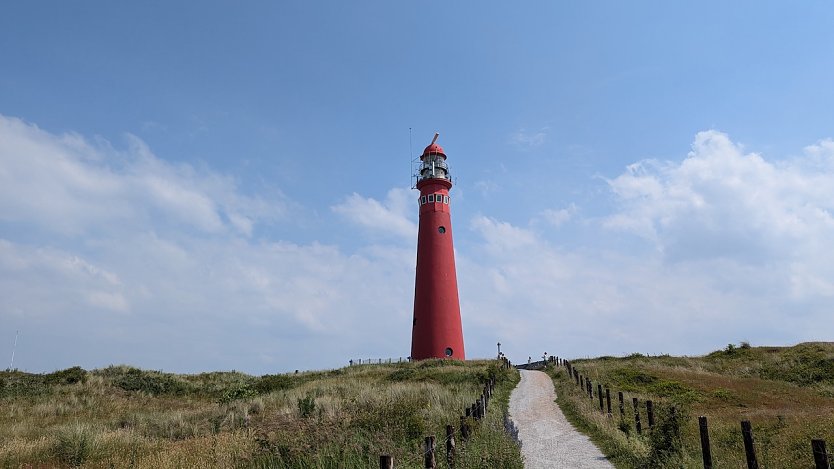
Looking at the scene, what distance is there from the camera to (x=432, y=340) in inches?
1422

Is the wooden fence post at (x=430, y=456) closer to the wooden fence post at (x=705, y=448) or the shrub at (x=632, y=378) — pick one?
the wooden fence post at (x=705, y=448)

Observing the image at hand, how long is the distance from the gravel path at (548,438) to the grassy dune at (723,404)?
0.44 m

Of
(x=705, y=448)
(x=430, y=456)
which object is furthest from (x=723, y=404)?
(x=430, y=456)

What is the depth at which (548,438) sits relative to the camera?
531 inches

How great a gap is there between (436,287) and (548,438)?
22990mm

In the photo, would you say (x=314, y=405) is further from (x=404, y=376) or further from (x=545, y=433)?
(x=404, y=376)

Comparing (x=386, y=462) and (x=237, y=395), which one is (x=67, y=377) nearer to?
(x=237, y=395)

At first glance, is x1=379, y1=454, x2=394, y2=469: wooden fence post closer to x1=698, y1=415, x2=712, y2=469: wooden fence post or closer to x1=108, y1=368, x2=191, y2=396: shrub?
x1=698, y1=415, x2=712, y2=469: wooden fence post

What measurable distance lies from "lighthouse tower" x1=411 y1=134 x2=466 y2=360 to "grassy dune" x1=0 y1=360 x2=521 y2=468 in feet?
11.1

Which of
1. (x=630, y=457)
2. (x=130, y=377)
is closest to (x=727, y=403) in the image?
(x=630, y=457)

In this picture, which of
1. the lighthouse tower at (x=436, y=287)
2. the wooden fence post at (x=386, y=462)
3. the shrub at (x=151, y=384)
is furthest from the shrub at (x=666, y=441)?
the shrub at (x=151, y=384)

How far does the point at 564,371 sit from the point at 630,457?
26.3 m

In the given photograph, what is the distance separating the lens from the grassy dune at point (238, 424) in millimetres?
9562

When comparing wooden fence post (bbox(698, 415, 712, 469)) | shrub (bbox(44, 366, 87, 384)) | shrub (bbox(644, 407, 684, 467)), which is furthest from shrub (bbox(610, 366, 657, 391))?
shrub (bbox(44, 366, 87, 384))
